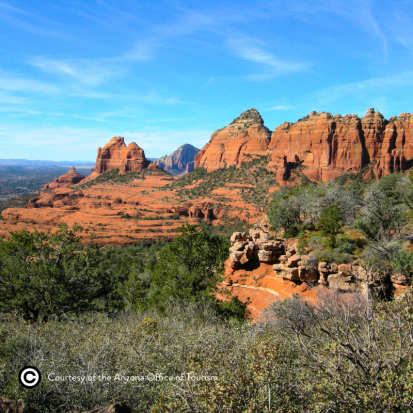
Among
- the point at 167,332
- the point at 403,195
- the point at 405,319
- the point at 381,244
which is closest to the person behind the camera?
the point at 405,319

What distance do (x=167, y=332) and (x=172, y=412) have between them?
500 centimetres

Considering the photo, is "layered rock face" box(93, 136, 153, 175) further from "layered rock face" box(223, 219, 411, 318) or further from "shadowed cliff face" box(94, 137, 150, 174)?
"layered rock face" box(223, 219, 411, 318)

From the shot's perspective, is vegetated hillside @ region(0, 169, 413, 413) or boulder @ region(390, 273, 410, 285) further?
boulder @ region(390, 273, 410, 285)

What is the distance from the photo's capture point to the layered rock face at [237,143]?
85.2m

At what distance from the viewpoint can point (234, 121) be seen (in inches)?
3944

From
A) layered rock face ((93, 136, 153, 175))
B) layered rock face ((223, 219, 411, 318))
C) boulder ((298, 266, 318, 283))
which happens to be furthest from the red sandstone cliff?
boulder ((298, 266, 318, 283))

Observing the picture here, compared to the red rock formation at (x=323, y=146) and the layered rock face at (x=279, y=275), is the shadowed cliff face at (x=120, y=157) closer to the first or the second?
the red rock formation at (x=323, y=146)

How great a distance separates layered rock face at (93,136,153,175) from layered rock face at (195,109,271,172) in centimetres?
2353

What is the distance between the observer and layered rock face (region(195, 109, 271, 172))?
8525 cm

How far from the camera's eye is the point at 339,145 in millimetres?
68250

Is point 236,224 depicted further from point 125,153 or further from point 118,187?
point 125,153

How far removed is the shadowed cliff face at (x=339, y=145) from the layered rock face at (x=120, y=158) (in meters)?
49.2

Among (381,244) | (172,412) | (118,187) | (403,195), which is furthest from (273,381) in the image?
(118,187)

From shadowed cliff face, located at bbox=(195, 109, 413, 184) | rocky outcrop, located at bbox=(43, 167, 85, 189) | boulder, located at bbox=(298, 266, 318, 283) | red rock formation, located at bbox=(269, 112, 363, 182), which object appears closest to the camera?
boulder, located at bbox=(298, 266, 318, 283)
